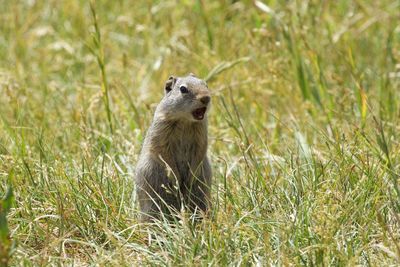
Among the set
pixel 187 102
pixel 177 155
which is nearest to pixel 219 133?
pixel 177 155

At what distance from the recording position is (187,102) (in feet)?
13.2

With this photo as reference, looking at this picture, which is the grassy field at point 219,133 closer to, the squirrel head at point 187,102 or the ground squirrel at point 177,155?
the ground squirrel at point 177,155

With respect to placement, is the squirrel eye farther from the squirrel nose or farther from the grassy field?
the grassy field

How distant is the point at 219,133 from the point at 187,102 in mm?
1262

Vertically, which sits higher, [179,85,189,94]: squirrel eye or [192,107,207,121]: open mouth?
[179,85,189,94]: squirrel eye

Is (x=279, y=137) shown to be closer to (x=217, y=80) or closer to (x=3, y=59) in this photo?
(x=217, y=80)

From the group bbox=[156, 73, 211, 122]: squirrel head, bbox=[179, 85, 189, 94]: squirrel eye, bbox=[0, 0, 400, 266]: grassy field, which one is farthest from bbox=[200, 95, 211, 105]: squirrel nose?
bbox=[0, 0, 400, 266]: grassy field

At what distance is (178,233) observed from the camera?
3.52 metres

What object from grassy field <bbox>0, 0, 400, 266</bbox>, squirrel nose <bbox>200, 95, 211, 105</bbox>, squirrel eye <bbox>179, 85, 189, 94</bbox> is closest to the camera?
grassy field <bbox>0, 0, 400, 266</bbox>

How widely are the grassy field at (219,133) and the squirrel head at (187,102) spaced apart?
262 millimetres

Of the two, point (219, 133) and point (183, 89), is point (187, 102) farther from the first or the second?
point (219, 133)

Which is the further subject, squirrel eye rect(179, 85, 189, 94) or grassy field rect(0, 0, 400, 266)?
squirrel eye rect(179, 85, 189, 94)

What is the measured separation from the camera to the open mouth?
3.98 m

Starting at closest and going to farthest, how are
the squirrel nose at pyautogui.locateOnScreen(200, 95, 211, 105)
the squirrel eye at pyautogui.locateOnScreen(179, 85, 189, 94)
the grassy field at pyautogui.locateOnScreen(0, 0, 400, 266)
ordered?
the grassy field at pyautogui.locateOnScreen(0, 0, 400, 266), the squirrel nose at pyautogui.locateOnScreen(200, 95, 211, 105), the squirrel eye at pyautogui.locateOnScreen(179, 85, 189, 94)
